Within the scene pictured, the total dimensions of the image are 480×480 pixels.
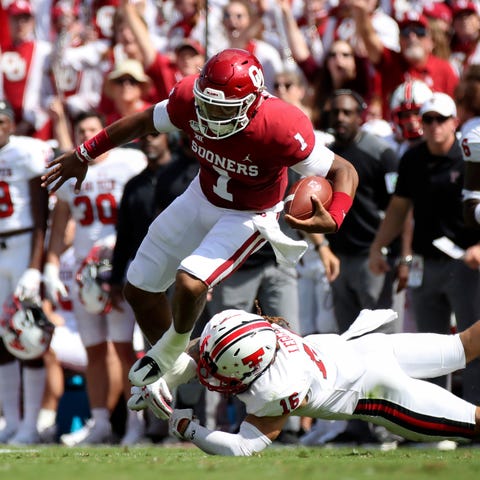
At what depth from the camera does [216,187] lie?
657 centimetres

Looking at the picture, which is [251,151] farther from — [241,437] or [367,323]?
[241,437]

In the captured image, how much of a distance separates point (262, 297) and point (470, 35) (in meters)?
3.84

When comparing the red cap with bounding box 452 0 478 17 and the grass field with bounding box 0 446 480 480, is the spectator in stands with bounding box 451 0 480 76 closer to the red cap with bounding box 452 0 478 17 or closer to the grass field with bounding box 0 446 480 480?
the red cap with bounding box 452 0 478 17

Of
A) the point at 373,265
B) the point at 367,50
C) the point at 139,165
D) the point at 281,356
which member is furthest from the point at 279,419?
the point at 367,50

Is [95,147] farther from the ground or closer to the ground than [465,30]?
farther from the ground

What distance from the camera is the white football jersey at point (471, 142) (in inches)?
277

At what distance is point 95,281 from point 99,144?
75.8 inches

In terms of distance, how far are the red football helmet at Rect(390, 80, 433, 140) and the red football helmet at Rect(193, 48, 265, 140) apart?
8.07 ft

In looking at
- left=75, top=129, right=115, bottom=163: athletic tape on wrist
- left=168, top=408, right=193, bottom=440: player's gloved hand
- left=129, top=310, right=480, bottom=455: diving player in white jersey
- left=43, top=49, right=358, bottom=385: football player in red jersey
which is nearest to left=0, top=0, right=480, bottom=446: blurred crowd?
left=129, top=310, right=480, bottom=455: diving player in white jersey

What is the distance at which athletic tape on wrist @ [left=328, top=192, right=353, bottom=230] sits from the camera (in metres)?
6.22

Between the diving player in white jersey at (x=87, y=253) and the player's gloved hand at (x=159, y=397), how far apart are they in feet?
7.02

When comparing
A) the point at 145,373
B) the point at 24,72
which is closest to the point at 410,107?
the point at 145,373

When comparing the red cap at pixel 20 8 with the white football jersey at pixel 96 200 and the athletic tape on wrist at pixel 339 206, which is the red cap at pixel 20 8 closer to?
the white football jersey at pixel 96 200

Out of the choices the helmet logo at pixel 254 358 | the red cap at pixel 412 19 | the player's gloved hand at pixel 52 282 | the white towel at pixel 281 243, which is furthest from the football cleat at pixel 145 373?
the red cap at pixel 412 19
